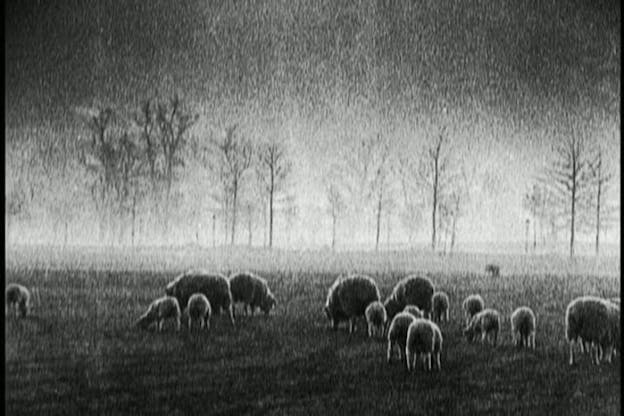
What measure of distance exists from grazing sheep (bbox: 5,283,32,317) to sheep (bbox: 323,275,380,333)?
93 cm

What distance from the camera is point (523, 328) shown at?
2.33 metres

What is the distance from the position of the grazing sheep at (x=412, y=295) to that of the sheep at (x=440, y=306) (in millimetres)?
16

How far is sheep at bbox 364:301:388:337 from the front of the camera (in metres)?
2.31

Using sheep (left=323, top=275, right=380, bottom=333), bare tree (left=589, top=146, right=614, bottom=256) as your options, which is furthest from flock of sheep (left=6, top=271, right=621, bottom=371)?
bare tree (left=589, top=146, right=614, bottom=256)

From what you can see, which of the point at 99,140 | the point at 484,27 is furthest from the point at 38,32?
the point at 484,27

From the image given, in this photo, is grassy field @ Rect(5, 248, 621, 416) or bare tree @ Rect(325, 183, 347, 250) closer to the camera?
grassy field @ Rect(5, 248, 621, 416)

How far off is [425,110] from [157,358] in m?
1.15

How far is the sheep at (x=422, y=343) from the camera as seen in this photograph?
2.27m

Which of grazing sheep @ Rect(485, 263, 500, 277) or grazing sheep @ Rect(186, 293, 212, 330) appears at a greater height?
grazing sheep @ Rect(485, 263, 500, 277)

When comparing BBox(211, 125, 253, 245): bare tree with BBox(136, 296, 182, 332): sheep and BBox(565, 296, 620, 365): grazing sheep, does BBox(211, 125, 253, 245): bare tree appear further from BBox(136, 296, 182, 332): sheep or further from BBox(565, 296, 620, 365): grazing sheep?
BBox(565, 296, 620, 365): grazing sheep

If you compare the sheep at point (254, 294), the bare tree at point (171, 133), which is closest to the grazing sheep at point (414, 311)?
the sheep at point (254, 294)

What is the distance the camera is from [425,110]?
240cm

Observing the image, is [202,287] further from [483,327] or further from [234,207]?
[483,327]

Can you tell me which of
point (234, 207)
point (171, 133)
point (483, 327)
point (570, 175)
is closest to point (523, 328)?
point (483, 327)
